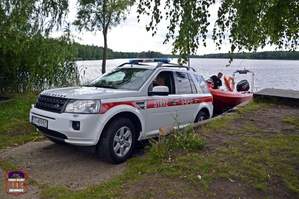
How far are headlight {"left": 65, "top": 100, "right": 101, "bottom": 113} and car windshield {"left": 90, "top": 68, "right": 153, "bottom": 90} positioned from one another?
1.01m

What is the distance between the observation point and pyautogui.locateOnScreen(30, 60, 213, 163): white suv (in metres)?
5.58

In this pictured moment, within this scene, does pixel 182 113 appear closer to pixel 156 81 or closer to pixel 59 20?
pixel 156 81

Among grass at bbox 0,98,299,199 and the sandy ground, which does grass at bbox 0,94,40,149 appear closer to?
the sandy ground

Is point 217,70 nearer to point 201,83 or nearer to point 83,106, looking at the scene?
point 201,83

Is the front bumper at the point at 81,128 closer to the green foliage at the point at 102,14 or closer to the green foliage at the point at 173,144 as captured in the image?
the green foliage at the point at 173,144

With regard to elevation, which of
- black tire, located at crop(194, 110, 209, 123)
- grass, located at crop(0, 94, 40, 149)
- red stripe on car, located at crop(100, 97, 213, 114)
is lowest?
grass, located at crop(0, 94, 40, 149)

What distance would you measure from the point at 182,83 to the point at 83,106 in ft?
8.91

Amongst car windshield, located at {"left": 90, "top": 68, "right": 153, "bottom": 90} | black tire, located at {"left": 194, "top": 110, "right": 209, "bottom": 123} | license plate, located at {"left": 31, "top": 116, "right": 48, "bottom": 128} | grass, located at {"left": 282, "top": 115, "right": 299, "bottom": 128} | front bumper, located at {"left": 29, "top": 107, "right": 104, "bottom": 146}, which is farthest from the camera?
grass, located at {"left": 282, "top": 115, "right": 299, "bottom": 128}

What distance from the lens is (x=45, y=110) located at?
6035mm

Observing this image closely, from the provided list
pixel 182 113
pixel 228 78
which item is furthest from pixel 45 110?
pixel 228 78

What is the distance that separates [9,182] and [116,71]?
128 inches

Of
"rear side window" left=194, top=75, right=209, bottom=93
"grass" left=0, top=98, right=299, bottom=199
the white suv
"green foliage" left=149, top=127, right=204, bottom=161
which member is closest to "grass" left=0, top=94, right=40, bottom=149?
the white suv

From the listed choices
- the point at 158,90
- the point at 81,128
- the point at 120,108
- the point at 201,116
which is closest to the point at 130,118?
the point at 120,108

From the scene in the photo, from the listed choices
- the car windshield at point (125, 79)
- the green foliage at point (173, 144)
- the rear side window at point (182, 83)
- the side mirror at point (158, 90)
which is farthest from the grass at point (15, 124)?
the rear side window at point (182, 83)
